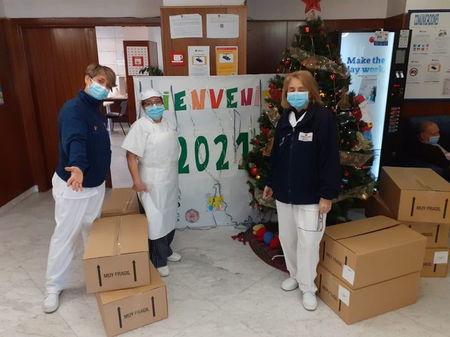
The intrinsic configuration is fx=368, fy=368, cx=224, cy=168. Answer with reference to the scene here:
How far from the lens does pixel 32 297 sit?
7.71 feet

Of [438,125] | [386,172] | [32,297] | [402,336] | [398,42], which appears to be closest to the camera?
[402,336]

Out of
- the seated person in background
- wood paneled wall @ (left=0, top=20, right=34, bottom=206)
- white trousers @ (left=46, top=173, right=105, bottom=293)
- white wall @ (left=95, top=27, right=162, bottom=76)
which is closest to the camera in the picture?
white trousers @ (left=46, top=173, right=105, bottom=293)

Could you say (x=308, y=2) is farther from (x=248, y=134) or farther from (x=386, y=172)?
(x=386, y=172)

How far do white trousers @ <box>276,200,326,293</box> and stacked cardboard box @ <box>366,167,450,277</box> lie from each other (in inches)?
27.9

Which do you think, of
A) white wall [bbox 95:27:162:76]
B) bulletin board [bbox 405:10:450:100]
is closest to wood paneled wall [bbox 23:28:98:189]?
bulletin board [bbox 405:10:450:100]

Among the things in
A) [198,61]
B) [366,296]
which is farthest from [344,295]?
[198,61]

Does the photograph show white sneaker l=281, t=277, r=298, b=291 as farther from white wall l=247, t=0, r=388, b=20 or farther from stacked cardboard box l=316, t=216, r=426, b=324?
white wall l=247, t=0, r=388, b=20

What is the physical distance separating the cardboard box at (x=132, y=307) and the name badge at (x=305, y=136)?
1130 mm

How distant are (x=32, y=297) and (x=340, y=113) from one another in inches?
92.2

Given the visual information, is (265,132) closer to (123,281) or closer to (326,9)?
(123,281)

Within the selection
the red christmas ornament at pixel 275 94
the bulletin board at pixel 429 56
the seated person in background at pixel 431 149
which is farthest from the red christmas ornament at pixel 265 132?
→ the bulletin board at pixel 429 56

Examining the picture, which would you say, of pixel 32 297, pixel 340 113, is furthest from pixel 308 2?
pixel 32 297

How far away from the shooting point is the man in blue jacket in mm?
1949

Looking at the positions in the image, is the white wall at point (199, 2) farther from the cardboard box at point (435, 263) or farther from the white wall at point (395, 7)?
the cardboard box at point (435, 263)
